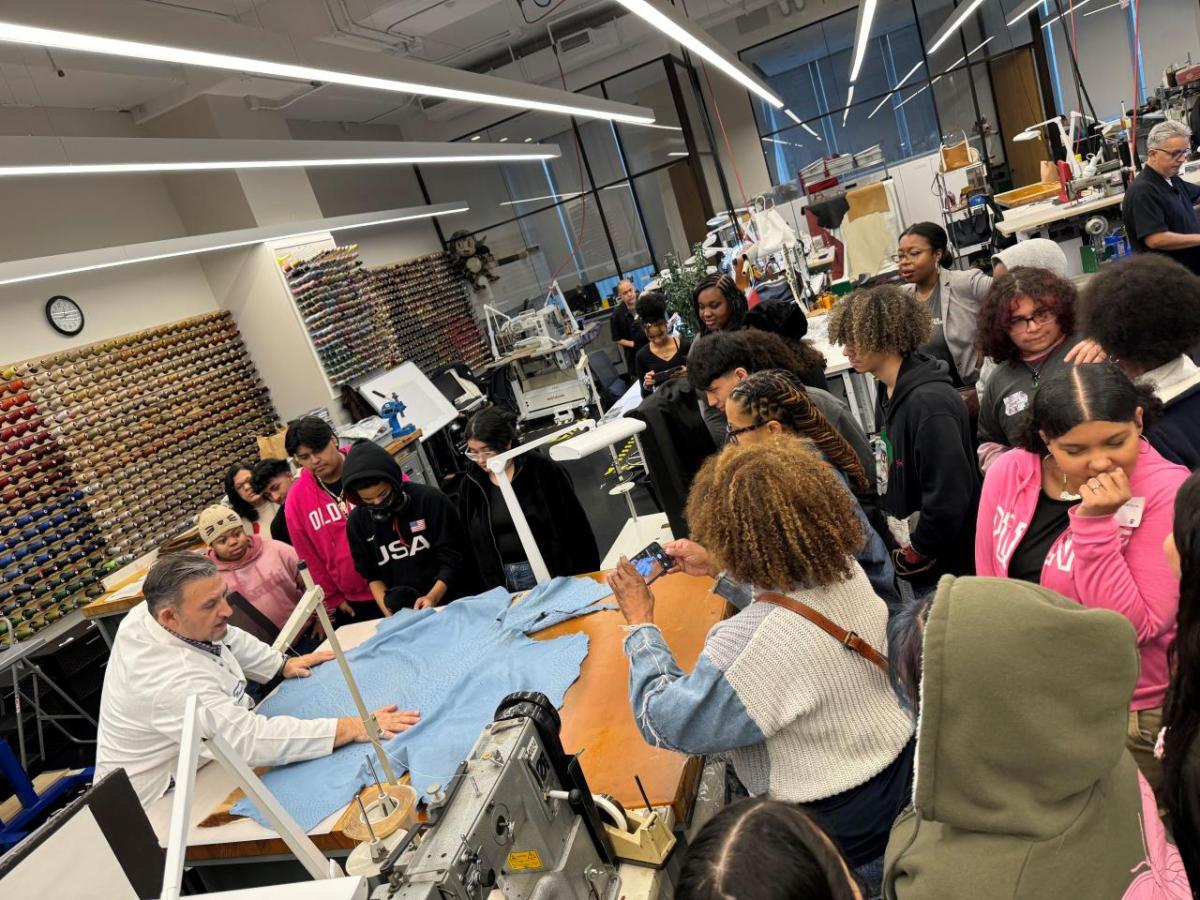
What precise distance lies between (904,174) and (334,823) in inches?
403

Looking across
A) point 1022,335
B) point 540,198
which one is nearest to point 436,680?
point 1022,335

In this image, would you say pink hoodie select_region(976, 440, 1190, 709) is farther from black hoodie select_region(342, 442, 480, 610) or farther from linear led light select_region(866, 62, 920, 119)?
linear led light select_region(866, 62, 920, 119)

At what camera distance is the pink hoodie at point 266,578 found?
3.55 meters

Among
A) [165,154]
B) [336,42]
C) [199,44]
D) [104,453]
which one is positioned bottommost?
[104,453]

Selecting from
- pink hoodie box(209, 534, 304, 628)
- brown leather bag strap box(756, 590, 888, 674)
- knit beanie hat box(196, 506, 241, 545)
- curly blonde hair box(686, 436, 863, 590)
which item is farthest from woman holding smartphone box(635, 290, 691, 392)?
brown leather bag strap box(756, 590, 888, 674)

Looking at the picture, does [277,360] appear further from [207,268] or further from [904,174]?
[904,174]

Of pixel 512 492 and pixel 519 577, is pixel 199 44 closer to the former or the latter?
pixel 512 492

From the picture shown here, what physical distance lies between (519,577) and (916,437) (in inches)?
63.8

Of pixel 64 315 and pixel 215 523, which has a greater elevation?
pixel 64 315

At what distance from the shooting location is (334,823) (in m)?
1.94

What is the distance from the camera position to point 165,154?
13.5ft

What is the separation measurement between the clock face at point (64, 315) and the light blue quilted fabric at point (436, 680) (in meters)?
4.69

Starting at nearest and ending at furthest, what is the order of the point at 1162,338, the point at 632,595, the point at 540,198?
the point at 632,595 → the point at 1162,338 → the point at 540,198

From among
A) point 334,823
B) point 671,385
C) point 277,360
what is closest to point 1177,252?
point 671,385
